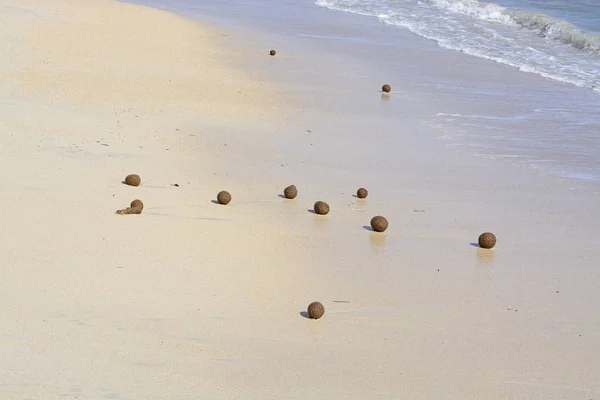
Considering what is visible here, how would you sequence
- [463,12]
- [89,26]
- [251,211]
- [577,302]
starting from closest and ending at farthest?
[577,302] → [251,211] → [89,26] → [463,12]

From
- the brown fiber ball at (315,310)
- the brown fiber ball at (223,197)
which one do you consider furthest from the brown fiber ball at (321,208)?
the brown fiber ball at (315,310)

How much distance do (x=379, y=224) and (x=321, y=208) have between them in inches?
23.9

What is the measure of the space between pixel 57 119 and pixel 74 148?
1195mm

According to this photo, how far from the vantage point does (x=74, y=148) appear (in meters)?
8.64

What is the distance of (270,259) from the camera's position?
6.40 meters

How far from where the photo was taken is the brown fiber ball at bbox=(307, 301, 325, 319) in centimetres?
539

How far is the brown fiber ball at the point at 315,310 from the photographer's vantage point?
5.39m

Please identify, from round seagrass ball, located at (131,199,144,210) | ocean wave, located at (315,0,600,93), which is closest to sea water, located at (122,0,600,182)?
ocean wave, located at (315,0,600,93)

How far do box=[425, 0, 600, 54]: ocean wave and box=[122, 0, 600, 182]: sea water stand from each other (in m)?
0.03

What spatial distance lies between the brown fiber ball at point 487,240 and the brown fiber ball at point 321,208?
1.30 meters

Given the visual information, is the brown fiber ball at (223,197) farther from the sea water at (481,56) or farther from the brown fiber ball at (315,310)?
the sea water at (481,56)

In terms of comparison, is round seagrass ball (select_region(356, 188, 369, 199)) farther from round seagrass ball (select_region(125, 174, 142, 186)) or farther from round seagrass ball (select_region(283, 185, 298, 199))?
round seagrass ball (select_region(125, 174, 142, 186))

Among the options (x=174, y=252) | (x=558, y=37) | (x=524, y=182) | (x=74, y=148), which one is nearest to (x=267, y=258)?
(x=174, y=252)

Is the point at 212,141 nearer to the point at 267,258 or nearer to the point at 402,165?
the point at 402,165
